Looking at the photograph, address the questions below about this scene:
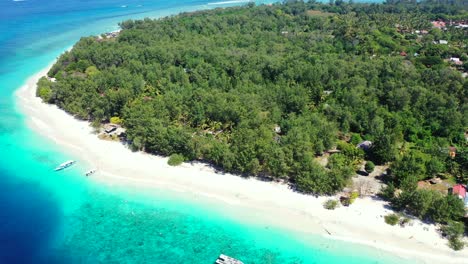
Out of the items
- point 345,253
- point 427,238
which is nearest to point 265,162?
point 345,253

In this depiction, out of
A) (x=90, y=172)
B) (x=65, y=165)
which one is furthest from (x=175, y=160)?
(x=65, y=165)

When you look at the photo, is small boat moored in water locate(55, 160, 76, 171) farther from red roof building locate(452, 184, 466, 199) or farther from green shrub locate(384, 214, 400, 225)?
red roof building locate(452, 184, 466, 199)

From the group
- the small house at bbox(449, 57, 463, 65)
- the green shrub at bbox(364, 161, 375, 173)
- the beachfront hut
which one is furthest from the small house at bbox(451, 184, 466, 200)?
the small house at bbox(449, 57, 463, 65)

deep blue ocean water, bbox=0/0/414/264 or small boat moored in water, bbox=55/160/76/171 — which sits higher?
small boat moored in water, bbox=55/160/76/171

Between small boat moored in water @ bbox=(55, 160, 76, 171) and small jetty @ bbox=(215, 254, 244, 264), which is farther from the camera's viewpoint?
small boat moored in water @ bbox=(55, 160, 76, 171)

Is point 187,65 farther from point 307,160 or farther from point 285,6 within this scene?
point 285,6

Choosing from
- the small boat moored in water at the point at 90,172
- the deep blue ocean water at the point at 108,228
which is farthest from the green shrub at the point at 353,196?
the small boat moored in water at the point at 90,172

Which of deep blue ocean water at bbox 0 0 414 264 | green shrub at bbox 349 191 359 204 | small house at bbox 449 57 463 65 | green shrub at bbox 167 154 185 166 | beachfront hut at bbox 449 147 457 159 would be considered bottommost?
deep blue ocean water at bbox 0 0 414 264

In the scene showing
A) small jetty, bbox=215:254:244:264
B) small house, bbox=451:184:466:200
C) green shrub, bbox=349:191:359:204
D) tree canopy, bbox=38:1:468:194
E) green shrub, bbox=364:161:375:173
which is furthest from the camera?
tree canopy, bbox=38:1:468:194
